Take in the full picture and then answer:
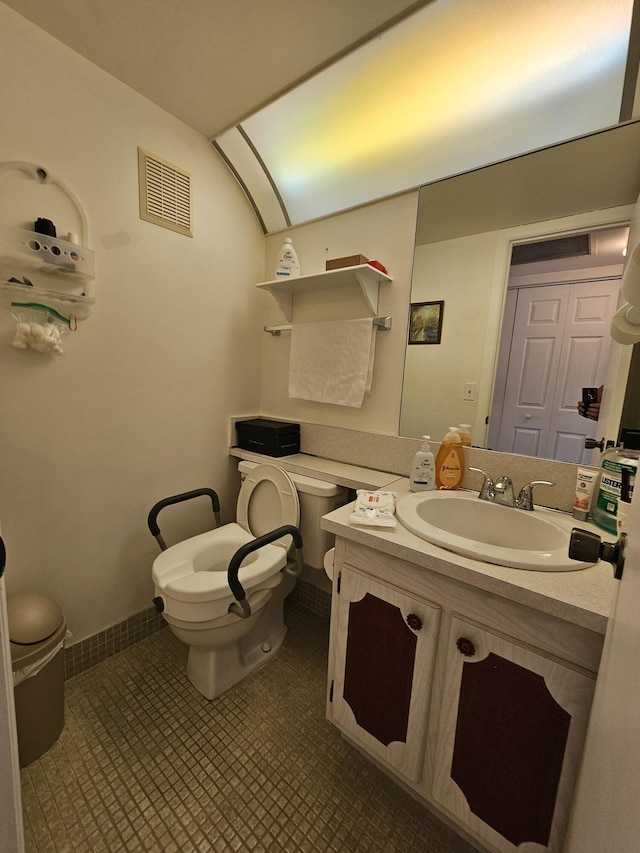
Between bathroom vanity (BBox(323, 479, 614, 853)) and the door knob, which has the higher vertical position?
the door knob

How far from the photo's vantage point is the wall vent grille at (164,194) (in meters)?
1.32

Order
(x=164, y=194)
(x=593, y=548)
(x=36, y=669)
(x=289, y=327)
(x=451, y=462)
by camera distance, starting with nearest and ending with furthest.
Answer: (x=593, y=548)
(x=36, y=669)
(x=451, y=462)
(x=164, y=194)
(x=289, y=327)

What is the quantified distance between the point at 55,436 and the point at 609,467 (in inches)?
70.2

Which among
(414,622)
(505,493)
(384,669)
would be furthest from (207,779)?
(505,493)

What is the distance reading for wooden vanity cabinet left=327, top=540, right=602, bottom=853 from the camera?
69 centimetres

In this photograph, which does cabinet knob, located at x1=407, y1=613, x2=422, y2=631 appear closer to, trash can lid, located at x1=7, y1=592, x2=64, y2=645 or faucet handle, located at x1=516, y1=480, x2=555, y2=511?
faucet handle, located at x1=516, y1=480, x2=555, y2=511

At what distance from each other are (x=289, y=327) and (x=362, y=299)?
0.41 metres

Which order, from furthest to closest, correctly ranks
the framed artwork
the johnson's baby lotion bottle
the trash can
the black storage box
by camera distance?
the black storage box < the framed artwork < the johnson's baby lotion bottle < the trash can

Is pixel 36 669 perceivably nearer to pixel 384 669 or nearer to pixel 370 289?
pixel 384 669

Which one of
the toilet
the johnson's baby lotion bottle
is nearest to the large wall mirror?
the johnson's baby lotion bottle

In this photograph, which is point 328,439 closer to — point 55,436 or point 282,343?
point 282,343

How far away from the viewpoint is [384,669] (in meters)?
0.94

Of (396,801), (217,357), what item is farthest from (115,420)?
(396,801)

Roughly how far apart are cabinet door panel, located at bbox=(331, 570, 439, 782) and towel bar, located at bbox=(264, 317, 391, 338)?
102 cm
